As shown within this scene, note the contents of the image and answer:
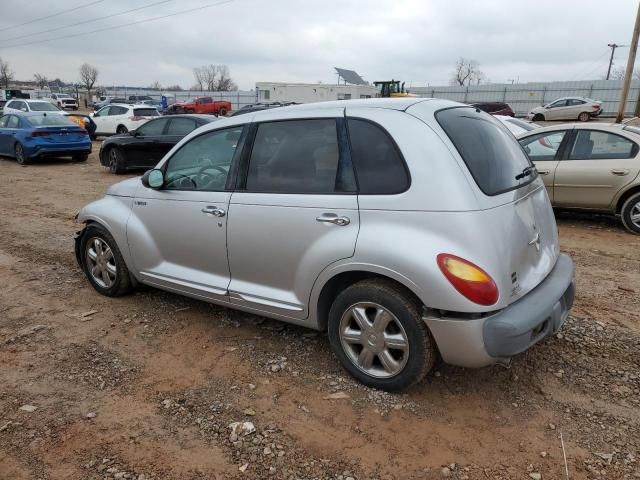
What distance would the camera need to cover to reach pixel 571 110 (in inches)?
1192

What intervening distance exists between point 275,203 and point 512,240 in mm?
1527

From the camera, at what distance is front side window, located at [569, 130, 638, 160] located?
699 centimetres

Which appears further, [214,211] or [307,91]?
[307,91]

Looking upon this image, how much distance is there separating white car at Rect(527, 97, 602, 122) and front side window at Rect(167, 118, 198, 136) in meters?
25.4

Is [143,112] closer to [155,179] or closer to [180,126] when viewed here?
[180,126]

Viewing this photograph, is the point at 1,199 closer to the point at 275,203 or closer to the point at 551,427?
the point at 275,203

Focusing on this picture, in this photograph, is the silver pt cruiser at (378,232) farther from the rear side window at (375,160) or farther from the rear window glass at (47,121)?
the rear window glass at (47,121)

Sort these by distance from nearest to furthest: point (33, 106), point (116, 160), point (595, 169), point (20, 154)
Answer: point (595, 169)
point (116, 160)
point (20, 154)
point (33, 106)

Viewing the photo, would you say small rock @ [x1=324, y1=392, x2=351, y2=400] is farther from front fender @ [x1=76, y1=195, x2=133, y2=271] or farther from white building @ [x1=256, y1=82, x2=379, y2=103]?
white building @ [x1=256, y1=82, x2=379, y2=103]

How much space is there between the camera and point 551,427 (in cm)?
286

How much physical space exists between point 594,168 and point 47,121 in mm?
14317

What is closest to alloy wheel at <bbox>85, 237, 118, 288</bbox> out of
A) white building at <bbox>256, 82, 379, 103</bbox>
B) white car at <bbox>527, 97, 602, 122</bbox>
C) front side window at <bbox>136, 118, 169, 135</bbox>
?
front side window at <bbox>136, 118, 169, 135</bbox>

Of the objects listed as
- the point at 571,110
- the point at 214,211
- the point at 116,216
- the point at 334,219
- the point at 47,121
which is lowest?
the point at 571,110

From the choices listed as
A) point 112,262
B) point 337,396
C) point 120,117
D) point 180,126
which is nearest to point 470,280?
A: point 337,396
